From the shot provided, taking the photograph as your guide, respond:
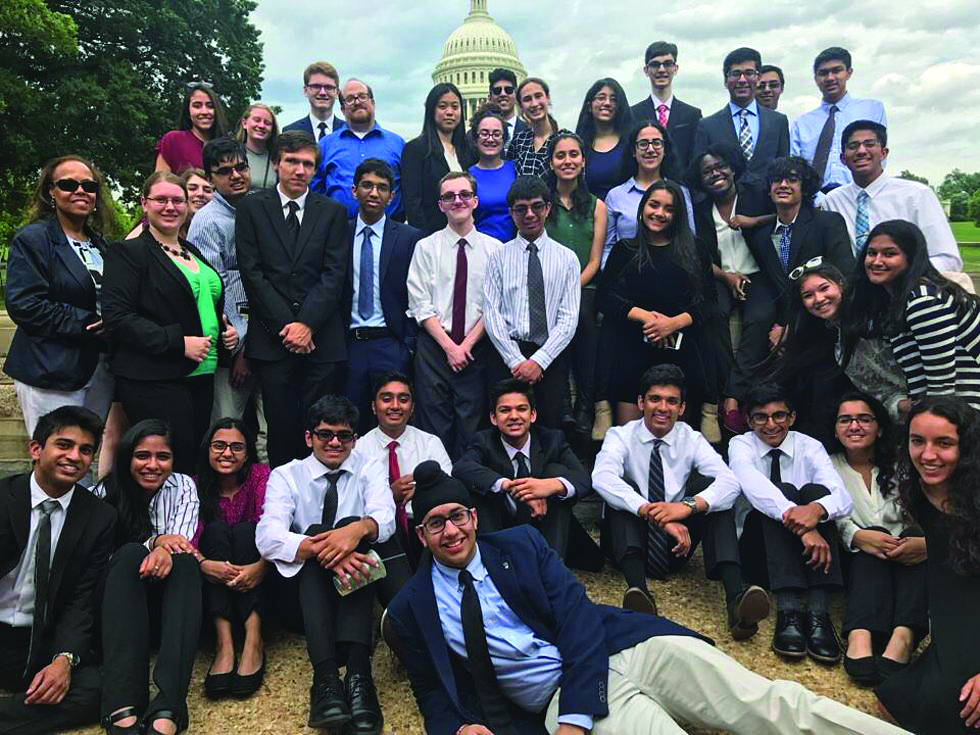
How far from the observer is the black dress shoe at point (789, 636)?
3.81m

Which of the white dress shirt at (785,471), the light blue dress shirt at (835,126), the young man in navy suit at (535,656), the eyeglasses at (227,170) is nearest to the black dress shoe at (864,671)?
the white dress shirt at (785,471)

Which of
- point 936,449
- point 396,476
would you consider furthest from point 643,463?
point 936,449

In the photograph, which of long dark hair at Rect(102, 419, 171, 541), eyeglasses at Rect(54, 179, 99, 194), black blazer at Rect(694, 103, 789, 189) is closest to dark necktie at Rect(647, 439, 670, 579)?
long dark hair at Rect(102, 419, 171, 541)

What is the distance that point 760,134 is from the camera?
6473 mm

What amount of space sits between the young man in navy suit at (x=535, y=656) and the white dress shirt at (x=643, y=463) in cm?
111

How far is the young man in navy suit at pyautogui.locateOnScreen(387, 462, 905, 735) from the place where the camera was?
2.91 m

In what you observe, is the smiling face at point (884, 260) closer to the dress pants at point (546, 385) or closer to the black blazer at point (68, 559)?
the dress pants at point (546, 385)

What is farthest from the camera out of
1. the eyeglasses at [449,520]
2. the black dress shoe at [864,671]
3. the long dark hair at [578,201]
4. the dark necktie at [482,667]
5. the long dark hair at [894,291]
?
the long dark hair at [578,201]

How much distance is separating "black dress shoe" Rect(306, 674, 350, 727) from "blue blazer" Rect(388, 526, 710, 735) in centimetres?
39

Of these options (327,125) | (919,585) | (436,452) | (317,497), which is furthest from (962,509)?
(327,125)

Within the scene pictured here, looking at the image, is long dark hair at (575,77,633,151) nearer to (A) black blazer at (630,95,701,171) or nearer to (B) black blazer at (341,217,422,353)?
(A) black blazer at (630,95,701,171)

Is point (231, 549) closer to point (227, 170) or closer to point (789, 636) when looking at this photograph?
point (227, 170)

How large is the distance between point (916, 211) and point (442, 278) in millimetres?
3560

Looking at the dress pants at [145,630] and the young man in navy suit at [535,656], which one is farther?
the dress pants at [145,630]
